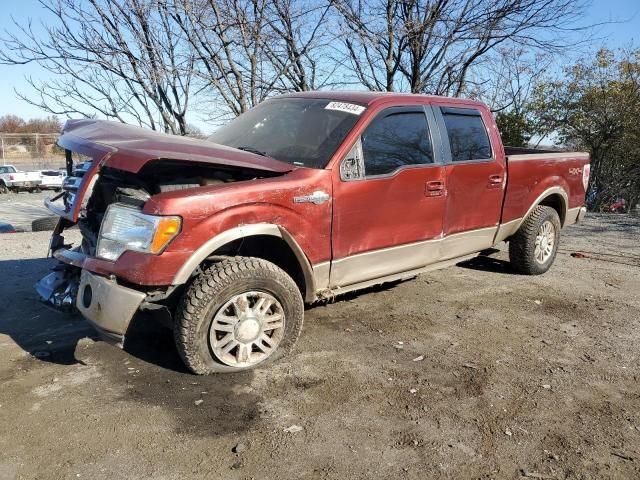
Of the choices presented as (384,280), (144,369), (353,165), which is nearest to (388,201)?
(353,165)

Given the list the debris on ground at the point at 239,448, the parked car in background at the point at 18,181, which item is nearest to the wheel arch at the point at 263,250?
the debris on ground at the point at 239,448

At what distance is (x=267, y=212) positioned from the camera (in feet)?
11.6

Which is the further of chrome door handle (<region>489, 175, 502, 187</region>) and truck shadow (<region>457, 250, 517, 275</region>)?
truck shadow (<region>457, 250, 517, 275</region>)

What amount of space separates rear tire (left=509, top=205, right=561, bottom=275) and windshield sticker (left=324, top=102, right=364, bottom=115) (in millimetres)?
2670

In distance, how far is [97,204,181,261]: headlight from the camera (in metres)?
3.15

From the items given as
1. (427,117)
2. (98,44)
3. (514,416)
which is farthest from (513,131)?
(514,416)

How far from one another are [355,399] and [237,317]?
0.91 meters

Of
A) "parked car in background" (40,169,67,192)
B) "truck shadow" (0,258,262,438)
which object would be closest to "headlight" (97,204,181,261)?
"truck shadow" (0,258,262,438)

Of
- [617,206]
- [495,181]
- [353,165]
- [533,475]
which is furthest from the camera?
[617,206]

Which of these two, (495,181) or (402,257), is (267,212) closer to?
(402,257)

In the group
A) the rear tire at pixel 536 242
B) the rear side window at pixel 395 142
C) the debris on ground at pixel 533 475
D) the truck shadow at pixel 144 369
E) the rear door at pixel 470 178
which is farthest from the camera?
the rear tire at pixel 536 242

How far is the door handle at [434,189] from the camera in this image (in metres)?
4.51

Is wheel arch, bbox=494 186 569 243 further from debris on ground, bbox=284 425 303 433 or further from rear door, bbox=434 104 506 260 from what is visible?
debris on ground, bbox=284 425 303 433

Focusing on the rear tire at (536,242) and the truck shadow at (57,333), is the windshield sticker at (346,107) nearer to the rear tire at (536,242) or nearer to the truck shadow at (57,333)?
the truck shadow at (57,333)
